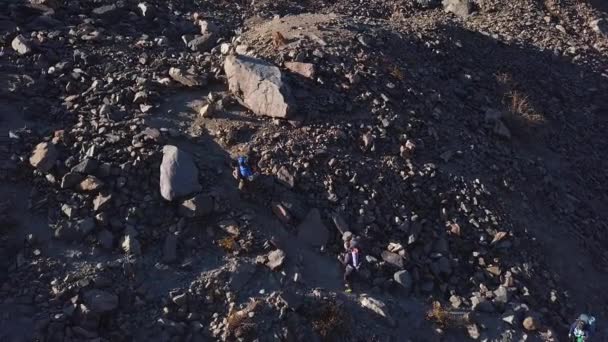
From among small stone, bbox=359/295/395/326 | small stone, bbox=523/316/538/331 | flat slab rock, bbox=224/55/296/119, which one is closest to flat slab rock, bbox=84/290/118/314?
small stone, bbox=359/295/395/326

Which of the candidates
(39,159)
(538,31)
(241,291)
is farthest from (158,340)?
(538,31)

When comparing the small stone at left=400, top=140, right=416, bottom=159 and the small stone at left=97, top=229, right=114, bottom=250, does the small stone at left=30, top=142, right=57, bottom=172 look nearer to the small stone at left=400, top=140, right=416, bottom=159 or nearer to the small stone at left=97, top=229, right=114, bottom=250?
the small stone at left=97, top=229, right=114, bottom=250

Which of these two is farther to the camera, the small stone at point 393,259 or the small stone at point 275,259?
the small stone at point 393,259

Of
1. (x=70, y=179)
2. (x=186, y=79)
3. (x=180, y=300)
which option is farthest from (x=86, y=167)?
(x=186, y=79)

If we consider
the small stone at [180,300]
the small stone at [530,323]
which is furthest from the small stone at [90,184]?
the small stone at [530,323]

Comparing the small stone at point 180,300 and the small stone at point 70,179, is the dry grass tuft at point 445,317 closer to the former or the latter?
the small stone at point 180,300
